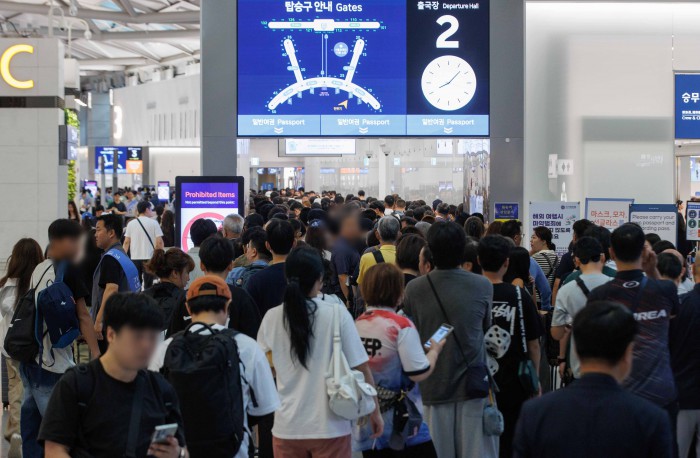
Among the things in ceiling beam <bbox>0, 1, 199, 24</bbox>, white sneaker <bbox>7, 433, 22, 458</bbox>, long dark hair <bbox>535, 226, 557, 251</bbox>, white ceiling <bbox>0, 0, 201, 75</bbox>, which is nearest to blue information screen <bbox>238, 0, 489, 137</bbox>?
long dark hair <bbox>535, 226, 557, 251</bbox>

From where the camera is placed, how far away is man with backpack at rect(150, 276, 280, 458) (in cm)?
344

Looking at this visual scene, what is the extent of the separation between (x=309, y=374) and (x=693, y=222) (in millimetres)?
7699

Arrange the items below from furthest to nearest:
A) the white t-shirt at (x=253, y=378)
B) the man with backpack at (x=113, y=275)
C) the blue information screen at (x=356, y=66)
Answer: the blue information screen at (x=356, y=66)
the man with backpack at (x=113, y=275)
the white t-shirt at (x=253, y=378)

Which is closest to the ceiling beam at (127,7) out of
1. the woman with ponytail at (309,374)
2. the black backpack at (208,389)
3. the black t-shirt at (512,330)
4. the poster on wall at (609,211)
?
the poster on wall at (609,211)

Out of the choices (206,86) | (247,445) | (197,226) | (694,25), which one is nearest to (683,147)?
(694,25)

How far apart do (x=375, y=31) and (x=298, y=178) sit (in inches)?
1018

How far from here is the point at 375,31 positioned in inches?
484

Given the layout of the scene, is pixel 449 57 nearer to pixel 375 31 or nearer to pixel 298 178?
pixel 375 31

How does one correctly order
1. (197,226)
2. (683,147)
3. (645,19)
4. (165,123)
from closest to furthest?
1. (197,226)
2. (645,19)
3. (683,147)
4. (165,123)

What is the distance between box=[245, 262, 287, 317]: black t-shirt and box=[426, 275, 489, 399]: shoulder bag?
123 centimetres

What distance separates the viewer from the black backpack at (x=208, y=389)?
11.3 ft

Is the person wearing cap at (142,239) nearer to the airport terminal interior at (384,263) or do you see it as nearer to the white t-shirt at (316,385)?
the airport terminal interior at (384,263)

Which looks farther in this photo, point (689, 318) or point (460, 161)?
point (460, 161)

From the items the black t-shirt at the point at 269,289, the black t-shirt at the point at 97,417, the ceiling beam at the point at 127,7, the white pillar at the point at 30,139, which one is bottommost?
the black t-shirt at the point at 97,417
